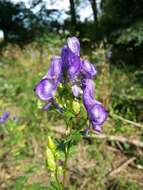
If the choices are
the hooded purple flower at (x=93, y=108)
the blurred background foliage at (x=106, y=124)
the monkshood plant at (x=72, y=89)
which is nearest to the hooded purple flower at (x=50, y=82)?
the monkshood plant at (x=72, y=89)

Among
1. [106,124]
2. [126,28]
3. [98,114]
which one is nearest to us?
[98,114]

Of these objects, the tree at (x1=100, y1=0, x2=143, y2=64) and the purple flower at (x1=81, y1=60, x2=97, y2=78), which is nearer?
the purple flower at (x1=81, y1=60, x2=97, y2=78)

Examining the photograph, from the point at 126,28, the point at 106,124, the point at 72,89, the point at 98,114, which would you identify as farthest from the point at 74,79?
the point at 126,28

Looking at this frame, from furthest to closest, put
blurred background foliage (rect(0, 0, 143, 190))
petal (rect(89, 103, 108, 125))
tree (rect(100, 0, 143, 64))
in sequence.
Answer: tree (rect(100, 0, 143, 64)) < blurred background foliage (rect(0, 0, 143, 190)) < petal (rect(89, 103, 108, 125))

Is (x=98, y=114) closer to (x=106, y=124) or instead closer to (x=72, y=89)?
(x=72, y=89)

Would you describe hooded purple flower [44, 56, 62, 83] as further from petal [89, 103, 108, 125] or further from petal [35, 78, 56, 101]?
petal [89, 103, 108, 125]

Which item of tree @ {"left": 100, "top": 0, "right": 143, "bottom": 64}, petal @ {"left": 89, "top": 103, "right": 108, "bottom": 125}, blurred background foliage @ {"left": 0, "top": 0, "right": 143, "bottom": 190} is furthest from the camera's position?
tree @ {"left": 100, "top": 0, "right": 143, "bottom": 64}

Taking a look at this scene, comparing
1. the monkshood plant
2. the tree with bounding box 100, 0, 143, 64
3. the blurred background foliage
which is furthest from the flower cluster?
the tree with bounding box 100, 0, 143, 64

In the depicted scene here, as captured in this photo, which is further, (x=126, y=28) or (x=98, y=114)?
(x=126, y=28)
